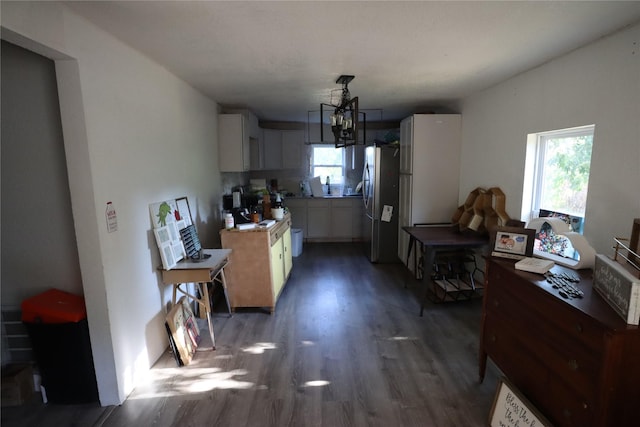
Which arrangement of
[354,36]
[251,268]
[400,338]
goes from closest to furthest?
[354,36] → [400,338] → [251,268]

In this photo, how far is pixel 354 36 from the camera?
199cm

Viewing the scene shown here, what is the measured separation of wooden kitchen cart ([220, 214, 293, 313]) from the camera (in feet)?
10.5

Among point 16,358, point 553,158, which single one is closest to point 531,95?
point 553,158

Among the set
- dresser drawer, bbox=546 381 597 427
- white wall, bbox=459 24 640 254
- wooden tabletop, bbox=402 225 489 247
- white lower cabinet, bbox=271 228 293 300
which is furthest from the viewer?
white lower cabinet, bbox=271 228 293 300

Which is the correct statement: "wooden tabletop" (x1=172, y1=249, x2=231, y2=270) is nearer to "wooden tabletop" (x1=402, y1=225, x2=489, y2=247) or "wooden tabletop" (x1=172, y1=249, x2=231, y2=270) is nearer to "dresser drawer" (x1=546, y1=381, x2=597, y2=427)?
"wooden tabletop" (x1=402, y1=225, x2=489, y2=247)

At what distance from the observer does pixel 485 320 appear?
7.06 ft

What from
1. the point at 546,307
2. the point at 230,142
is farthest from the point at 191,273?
the point at 546,307

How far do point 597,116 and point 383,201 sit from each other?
279 centimetres

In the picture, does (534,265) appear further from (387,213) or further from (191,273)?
(387,213)

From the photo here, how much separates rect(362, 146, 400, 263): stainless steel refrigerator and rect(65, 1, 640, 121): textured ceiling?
1.52 meters

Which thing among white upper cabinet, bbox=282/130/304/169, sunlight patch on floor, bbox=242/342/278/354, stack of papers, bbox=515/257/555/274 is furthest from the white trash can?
stack of papers, bbox=515/257/555/274

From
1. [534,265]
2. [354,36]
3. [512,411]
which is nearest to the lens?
[512,411]

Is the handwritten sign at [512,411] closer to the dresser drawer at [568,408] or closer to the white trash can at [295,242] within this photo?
the dresser drawer at [568,408]

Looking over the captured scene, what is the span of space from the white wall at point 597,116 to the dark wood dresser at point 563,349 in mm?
556
